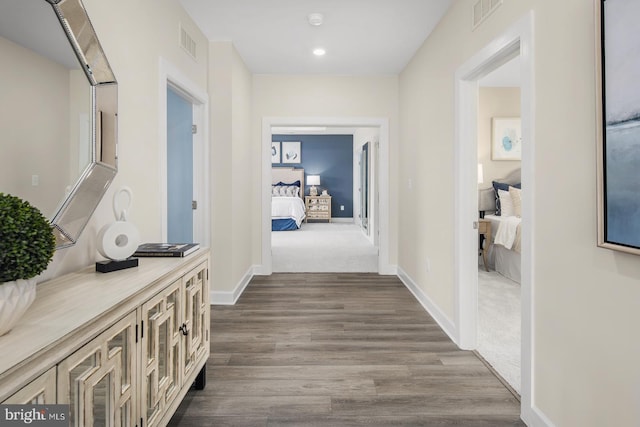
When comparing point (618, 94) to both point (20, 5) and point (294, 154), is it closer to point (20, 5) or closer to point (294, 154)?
point (20, 5)

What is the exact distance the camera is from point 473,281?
2.70 meters

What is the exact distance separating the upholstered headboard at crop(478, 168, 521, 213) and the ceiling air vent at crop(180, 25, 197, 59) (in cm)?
434

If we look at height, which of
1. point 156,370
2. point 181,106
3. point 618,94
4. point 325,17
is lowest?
point 156,370

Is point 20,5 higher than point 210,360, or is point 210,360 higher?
point 20,5

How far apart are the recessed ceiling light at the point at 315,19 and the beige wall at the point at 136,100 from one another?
3.45ft

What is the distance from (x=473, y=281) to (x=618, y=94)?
1726 millimetres

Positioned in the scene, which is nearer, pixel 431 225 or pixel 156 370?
pixel 156 370

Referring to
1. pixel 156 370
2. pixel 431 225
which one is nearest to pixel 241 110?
pixel 431 225

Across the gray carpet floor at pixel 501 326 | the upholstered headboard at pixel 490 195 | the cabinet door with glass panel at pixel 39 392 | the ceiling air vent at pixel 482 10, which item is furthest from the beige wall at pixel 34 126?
the upholstered headboard at pixel 490 195

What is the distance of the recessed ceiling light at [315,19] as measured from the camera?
3.06 metres

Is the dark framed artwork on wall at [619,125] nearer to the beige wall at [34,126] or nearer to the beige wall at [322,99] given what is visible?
the beige wall at [34,126]

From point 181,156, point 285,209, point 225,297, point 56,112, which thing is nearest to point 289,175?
point 285,209

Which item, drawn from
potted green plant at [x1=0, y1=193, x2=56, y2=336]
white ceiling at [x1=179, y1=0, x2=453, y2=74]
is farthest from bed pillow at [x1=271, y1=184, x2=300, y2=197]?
potted green plant at [x1=0, y1=193, x2=56, y2=336]

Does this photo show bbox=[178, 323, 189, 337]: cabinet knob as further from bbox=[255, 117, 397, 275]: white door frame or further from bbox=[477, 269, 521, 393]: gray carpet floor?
bbox=[255, 117, 397, 275]: white door frame
